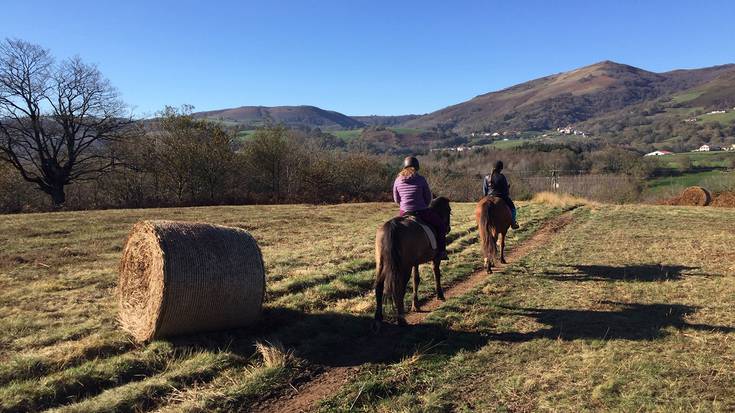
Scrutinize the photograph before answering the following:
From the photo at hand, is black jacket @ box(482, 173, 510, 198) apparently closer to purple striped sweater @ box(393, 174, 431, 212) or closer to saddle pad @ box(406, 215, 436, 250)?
purple striped sweater @ box(393, 174, 431, 212)

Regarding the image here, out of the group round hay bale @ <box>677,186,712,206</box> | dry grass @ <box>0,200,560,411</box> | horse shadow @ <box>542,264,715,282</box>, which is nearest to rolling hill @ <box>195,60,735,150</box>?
dry grass @ <box>0,200,560,411</box>

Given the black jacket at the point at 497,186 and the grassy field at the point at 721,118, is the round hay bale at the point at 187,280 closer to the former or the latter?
the black jacket at the point at 497,186

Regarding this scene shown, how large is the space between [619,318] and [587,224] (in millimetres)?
12558

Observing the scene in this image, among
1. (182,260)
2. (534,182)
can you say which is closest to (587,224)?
(182,260)

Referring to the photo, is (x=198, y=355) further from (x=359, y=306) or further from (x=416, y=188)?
(x=416, y=188)

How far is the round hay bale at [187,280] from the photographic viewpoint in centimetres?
592

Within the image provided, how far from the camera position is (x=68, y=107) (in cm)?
3200

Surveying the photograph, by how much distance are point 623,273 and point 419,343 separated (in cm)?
675

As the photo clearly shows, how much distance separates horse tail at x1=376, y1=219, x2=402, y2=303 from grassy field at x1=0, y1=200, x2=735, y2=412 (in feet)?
2.38

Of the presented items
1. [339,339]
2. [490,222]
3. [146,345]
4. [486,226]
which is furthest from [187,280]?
[490,222]

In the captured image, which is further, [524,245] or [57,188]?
[57,188]

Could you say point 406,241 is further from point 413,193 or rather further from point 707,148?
point 707,148

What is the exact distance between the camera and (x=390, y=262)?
645 cm

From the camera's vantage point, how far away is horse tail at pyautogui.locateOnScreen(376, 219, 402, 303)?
6.46 meters
